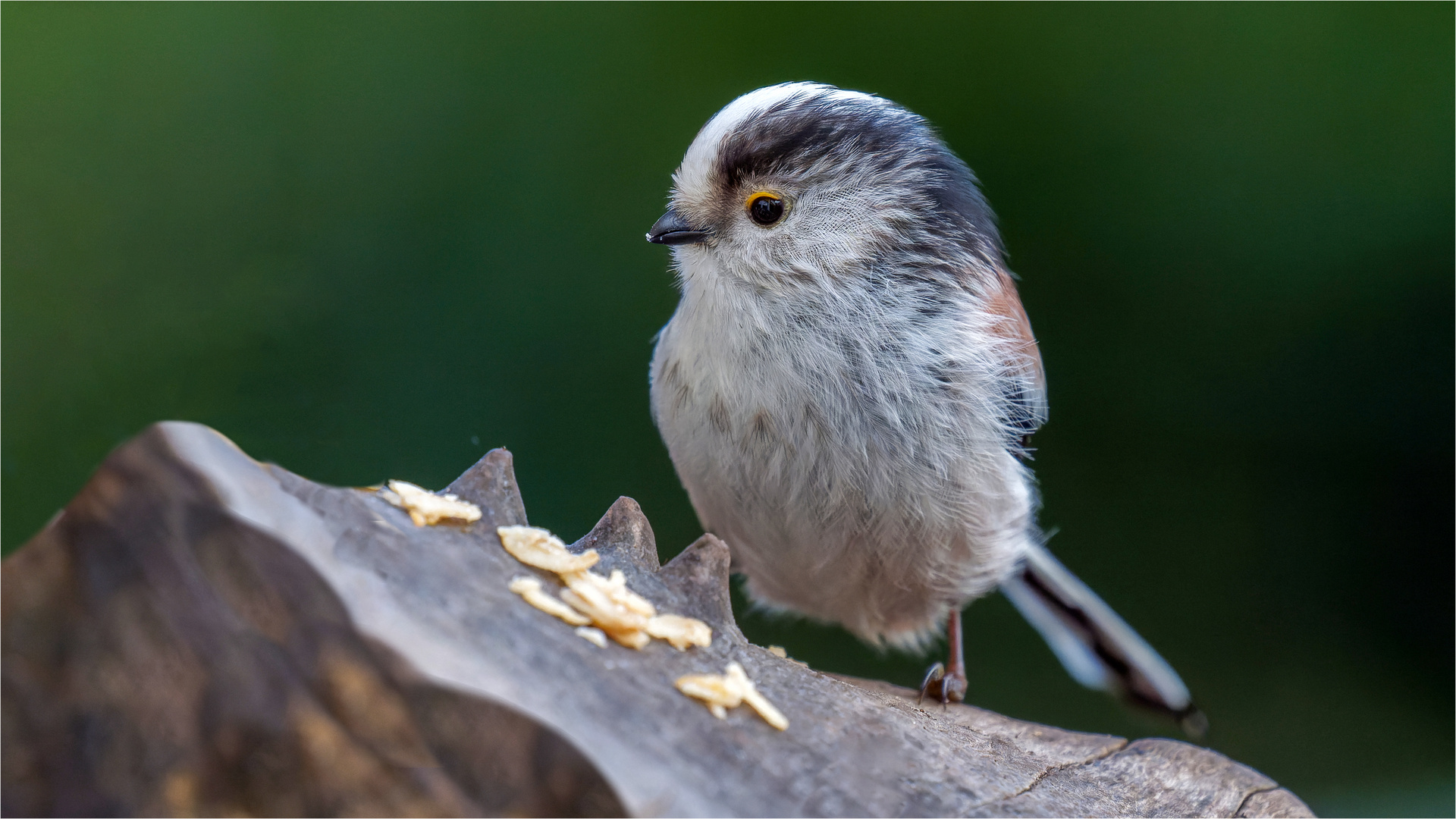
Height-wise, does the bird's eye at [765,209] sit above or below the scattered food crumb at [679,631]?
above

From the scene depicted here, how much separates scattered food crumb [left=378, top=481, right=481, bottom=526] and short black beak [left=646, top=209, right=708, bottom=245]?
829 millimetres

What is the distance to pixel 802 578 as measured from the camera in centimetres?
196

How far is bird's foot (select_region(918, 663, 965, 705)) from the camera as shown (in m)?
2.01

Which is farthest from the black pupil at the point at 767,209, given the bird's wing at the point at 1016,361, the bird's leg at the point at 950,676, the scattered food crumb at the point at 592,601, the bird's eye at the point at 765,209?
the bird's leg at the point at 950,676

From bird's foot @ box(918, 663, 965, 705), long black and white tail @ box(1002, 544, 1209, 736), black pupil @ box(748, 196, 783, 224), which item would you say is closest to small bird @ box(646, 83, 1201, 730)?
black pupil @ box(748, 196, 783, 224)

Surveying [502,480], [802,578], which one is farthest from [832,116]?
[502,480]

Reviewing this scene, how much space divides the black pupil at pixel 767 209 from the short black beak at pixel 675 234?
0.32 feet

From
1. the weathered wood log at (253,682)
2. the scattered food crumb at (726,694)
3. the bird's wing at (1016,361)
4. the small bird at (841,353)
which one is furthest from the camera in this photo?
the bird's wing at (1016,361)

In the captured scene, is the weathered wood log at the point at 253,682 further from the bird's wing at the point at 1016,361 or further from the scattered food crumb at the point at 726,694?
the bird's wing at the point at 1016,361

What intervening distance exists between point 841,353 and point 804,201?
0.30m

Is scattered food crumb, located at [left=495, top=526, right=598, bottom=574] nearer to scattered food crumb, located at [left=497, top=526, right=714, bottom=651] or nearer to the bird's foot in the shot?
scattered food crumb, located at [left=497, top=526, right=714, bottom=651]

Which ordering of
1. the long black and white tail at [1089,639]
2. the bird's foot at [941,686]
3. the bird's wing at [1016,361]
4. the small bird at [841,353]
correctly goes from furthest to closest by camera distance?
the long black and white tail at [1089,639] < the bird's foot at [941,686] < the bird's wing at [1016,361] < the small bird at [841,353]

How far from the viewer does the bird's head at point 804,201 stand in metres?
1.75

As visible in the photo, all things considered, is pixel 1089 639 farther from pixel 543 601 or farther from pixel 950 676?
pixel 543 601
